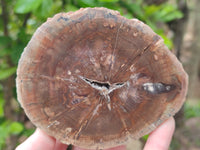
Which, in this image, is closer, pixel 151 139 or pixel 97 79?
pixel 97 79

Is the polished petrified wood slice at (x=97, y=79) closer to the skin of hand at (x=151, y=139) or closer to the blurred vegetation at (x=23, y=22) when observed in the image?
the skin of hand at (x=151, y=139)

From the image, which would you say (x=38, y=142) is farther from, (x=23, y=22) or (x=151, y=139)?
(x=23, y=22)

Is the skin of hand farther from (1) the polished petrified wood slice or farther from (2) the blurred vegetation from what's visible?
(2) the blurred vegetation

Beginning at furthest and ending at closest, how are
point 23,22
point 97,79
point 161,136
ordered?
point 23,22 < point 161,136 < point 97,79

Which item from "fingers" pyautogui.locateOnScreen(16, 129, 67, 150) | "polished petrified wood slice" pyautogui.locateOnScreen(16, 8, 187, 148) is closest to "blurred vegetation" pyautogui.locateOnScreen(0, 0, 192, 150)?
"polished petrified wood slice" pyautogui.locateOnScreen(16, 8, 187, 148)

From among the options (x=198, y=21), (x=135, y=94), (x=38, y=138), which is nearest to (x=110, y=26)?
(x=135, y=94)

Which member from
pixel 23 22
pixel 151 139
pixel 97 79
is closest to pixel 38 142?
pixel 97 79
